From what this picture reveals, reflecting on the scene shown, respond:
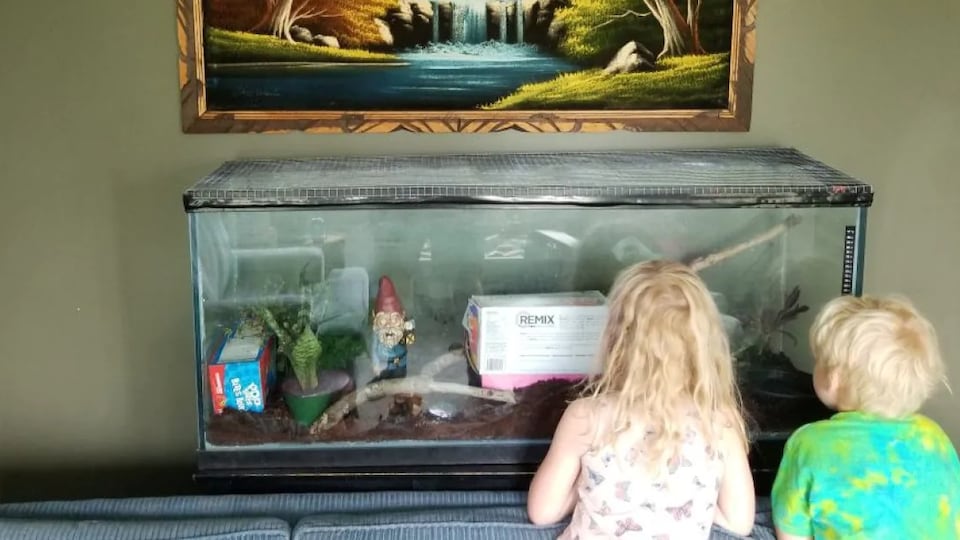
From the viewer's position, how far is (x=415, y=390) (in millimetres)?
1923

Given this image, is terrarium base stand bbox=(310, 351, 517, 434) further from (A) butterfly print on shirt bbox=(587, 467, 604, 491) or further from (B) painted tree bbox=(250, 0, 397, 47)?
(B) painted tree bbox=(250, 0, 397, 47)

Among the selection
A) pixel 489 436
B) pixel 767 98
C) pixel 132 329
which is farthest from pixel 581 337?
pixel 132 329

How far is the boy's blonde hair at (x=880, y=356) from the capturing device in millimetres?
1537

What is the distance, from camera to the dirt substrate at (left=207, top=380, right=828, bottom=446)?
1869 mm

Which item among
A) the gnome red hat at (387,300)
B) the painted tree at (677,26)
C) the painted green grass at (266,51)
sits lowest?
the gnome red hat at (387,300)

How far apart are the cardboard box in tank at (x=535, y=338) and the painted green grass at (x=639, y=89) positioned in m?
0.54

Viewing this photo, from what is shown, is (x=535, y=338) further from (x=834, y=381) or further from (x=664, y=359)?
(x=834, y=381)

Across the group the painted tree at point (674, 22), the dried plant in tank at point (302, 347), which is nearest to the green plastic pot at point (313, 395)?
the dried plant in tank at point (302, 347)

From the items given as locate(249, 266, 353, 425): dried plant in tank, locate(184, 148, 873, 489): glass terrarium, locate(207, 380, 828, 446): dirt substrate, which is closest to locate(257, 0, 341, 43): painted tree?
locate(184, 148, 873, 489): glass terrarium

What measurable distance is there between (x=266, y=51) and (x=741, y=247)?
111cm

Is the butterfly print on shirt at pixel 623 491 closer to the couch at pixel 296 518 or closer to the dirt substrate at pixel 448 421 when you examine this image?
the couch at pixel 296 518

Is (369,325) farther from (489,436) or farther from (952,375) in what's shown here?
(952,375)

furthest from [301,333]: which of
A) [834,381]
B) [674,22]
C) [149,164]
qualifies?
[674,22]

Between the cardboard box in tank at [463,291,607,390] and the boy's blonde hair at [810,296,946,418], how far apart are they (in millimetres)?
455
